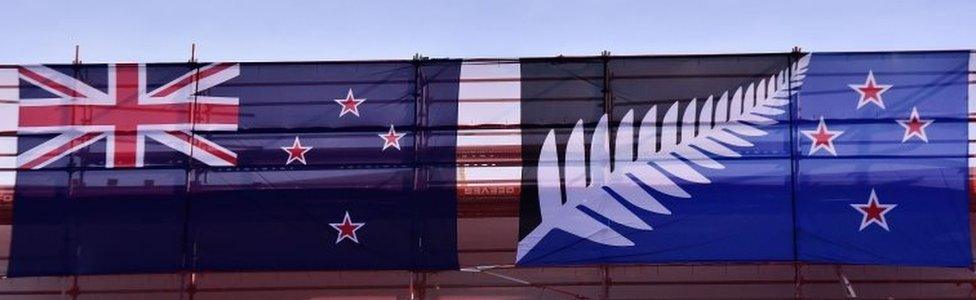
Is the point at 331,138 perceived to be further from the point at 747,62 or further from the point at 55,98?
the point at 747,62

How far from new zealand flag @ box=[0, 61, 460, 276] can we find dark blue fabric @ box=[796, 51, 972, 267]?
13.9 feet

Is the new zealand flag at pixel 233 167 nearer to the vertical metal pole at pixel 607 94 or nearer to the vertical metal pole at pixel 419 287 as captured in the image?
the vertical metal pole at pixel 419 287

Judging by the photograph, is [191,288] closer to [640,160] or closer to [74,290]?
[74,290]

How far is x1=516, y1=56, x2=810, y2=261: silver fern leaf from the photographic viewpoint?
12.2m

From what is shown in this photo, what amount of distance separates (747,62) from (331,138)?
501 centimetres

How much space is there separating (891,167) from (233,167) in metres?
7.67

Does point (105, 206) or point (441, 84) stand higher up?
point (441, 84)

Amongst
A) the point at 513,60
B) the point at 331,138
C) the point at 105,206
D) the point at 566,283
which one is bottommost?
the point at 566,283

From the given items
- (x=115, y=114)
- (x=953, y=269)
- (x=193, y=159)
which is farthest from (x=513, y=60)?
(x=953, y=269)

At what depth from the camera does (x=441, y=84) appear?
41.2ft

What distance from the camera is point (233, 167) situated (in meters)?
12.4

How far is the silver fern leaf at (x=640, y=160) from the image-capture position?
1220 cm

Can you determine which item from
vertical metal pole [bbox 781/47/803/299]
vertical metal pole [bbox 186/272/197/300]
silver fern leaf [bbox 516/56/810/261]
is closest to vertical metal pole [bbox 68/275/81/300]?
vertical metal pole [bbox 186/272/197/300]

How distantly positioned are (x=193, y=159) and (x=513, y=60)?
3963 mm
